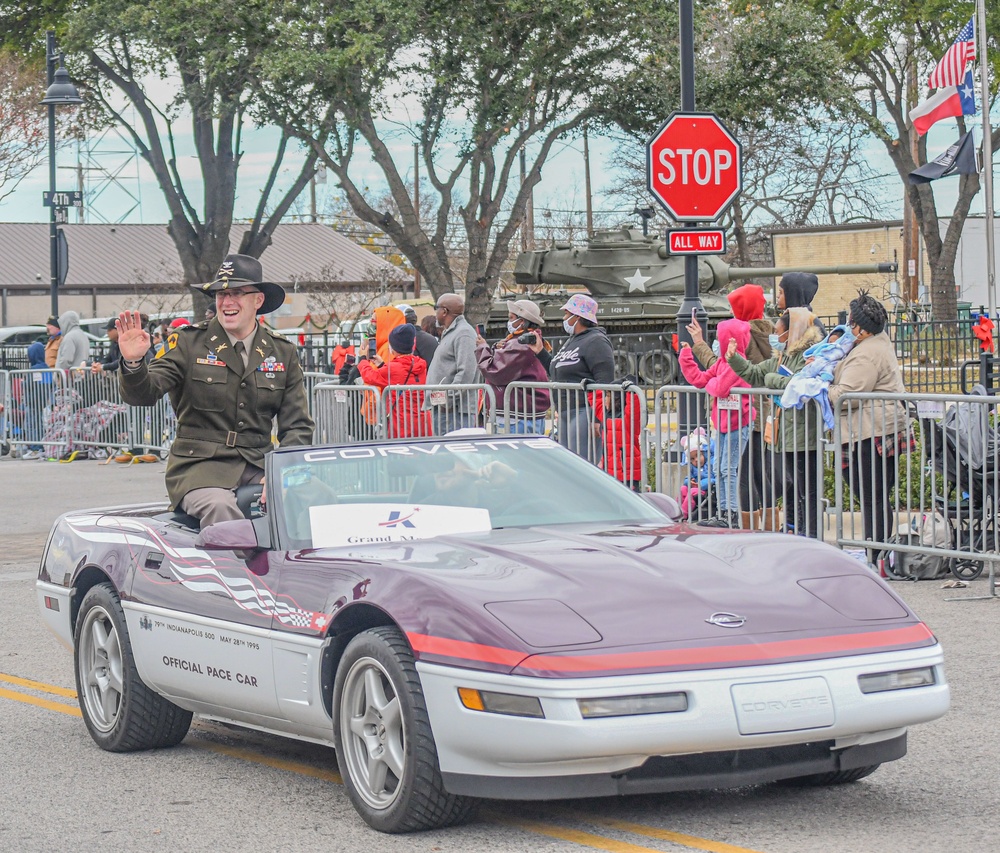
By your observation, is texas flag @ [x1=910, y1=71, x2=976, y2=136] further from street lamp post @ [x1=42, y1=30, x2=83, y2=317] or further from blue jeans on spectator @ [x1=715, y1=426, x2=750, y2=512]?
blue jeans on spectator @ [x1=715, y1=426, x2=750, y2=512]

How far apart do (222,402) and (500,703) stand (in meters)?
3.22

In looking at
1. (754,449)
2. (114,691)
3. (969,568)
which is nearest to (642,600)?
(114,691)

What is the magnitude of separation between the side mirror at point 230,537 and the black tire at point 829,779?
6.73 feet

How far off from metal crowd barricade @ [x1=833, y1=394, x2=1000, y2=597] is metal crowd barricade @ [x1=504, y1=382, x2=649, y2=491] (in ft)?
6.15

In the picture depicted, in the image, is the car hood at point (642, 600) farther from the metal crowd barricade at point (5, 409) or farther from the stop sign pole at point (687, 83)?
the metal crowd barricade at point (5, 409)

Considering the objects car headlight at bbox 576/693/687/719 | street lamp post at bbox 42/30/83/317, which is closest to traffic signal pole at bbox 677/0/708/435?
car headlight at bbox 576/693/687/719

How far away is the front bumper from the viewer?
452cm

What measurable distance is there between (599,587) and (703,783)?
2.15 ft

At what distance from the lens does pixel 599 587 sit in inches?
193

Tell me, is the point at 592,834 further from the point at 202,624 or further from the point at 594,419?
the point at 594,419

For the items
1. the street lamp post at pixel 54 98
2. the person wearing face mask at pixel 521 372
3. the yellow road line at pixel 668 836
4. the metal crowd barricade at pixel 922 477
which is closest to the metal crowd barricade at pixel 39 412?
the street lamp post at pixel 54 98

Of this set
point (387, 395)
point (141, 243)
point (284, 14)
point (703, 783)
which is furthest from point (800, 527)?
point (141, 243)

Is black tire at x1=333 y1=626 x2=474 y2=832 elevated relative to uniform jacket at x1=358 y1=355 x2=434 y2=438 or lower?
lower

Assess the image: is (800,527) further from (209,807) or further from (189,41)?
(189,41)
